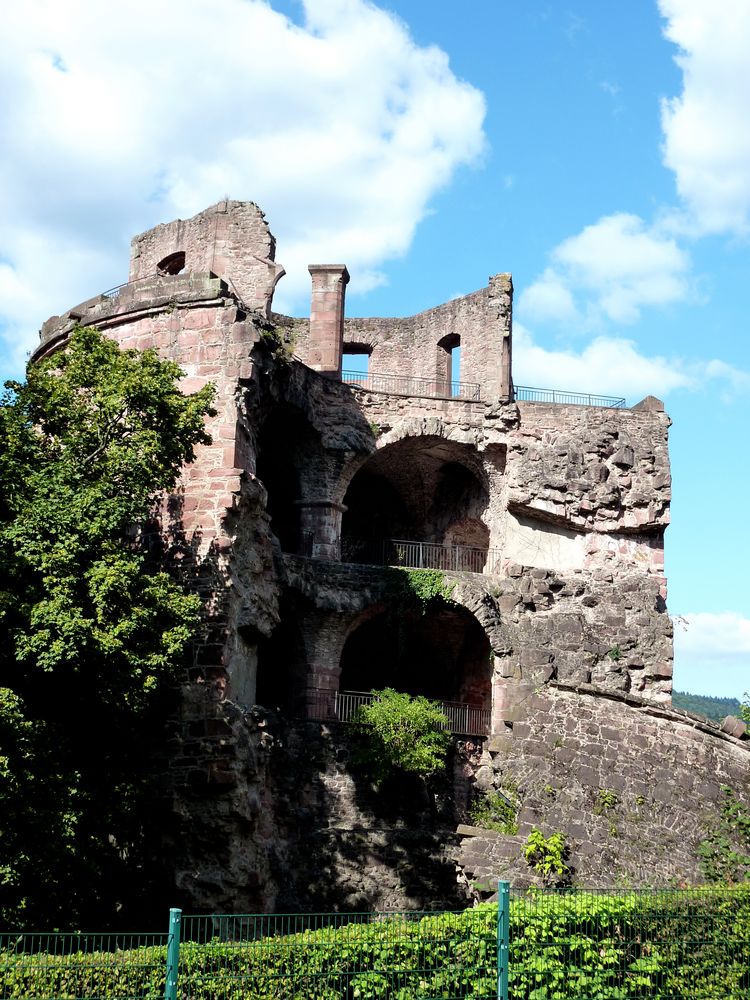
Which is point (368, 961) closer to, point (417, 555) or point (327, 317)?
point (417, 555)

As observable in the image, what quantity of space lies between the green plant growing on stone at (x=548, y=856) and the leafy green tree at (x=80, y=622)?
23.5ft

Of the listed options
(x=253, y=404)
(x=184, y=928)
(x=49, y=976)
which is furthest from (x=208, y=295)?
(x=49, y=976)

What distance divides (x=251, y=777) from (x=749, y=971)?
8.35 metres

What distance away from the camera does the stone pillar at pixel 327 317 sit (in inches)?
1144

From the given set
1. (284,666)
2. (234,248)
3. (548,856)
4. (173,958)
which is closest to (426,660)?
(284,666)

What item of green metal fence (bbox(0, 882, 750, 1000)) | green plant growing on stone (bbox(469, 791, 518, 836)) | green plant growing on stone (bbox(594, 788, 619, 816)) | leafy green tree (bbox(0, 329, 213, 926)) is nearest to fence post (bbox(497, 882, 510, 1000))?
green metal fence (bbox(0, 882, 750, 1000))

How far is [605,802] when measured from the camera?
23.4 metres

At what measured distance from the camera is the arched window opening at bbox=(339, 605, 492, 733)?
96.5 feet

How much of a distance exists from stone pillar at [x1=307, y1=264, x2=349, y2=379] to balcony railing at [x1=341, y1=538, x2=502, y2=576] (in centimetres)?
445

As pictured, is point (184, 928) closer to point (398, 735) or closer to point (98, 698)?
point (98, 698)

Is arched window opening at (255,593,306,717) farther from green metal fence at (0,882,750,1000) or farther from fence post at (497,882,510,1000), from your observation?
fence post at (497,882,510,1000)

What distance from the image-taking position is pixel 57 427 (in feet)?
60.2

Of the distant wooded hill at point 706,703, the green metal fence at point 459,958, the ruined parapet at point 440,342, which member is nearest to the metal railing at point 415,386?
the ruined parapet at point 440,342

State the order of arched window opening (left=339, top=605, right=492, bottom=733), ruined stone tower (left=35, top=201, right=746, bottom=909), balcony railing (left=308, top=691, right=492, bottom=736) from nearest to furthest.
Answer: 1. ruined stone tower (left=35, top=201, right=746, bottom=909)
2. balcony railing (left=308, top=691, right=492, bottom=736)
3. arched window opening (left=339, top=605, right=492, bottom=733)
